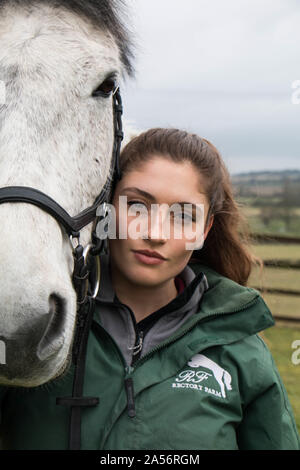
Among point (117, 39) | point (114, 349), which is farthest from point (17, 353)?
point (117, 39)

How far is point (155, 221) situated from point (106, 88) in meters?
A: 0.59

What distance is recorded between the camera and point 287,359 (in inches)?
319

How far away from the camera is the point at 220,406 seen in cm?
184

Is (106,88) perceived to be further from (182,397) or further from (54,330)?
(182,397)

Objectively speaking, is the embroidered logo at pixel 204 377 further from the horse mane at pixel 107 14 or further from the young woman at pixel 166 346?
the horse mane at pixel 107 14

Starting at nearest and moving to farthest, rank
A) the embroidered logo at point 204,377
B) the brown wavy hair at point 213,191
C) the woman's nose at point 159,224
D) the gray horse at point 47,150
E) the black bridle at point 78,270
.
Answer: the gray horse at point 47,150 < the black bridle at point 78,270 < the embroidered logo at point 204,377 < the woman's nose at point 159,224 < the brown wavy hair at point 213,191

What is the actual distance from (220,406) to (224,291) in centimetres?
49

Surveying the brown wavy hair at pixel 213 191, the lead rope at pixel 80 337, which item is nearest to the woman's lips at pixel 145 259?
the lead rope at pixel 80 337

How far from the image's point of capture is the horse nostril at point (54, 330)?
1.50 metres

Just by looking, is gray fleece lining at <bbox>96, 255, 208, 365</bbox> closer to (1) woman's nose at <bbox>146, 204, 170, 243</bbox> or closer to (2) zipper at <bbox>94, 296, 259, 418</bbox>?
(2) zipper at <bbox>94, 296, 259, 418</bbox>

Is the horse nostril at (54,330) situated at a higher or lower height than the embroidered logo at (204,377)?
higher

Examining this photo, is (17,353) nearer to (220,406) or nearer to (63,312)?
(63,312)
